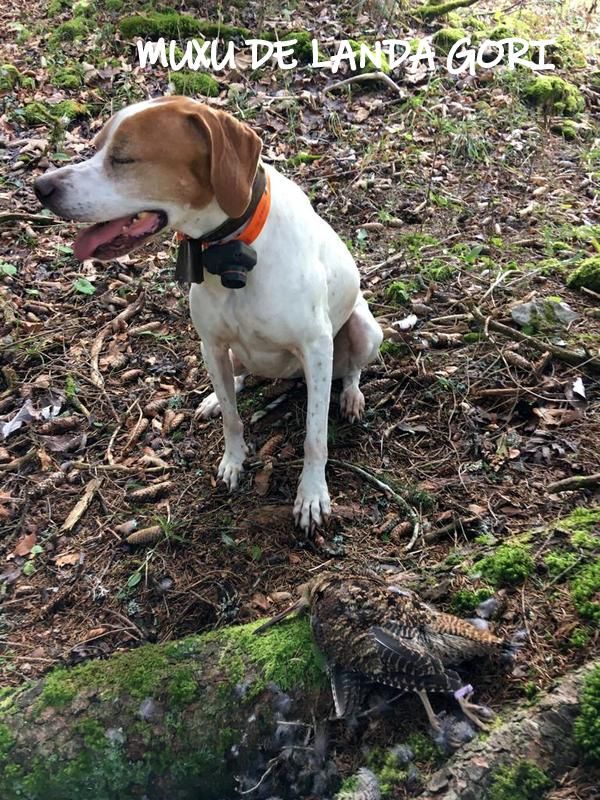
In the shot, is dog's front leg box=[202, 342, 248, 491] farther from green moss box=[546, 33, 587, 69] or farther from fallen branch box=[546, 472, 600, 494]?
green moss box=[546, 33, 587, 69]

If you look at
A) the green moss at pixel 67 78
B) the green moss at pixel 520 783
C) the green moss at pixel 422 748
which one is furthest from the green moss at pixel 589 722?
the green moss at pixel 67 78

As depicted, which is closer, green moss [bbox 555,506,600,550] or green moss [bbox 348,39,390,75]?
green moss [bbox 555,506,600,550]

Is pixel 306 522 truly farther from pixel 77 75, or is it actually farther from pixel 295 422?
pixel 77 75

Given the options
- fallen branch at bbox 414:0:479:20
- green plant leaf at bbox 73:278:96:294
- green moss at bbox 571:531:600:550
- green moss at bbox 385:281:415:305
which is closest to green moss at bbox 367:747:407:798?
green moss at bbox 571:531:600:550

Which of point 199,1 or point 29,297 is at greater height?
point 199,1

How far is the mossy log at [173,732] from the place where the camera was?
7.50ft

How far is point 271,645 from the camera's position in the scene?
8.07 feet

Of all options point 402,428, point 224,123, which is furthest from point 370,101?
point 224,123

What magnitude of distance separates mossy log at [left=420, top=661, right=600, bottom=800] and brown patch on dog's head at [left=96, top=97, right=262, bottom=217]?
6.78 ft

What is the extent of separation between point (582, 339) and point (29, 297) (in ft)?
12.8

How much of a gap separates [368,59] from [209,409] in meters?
5.68

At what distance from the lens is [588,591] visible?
2332mm

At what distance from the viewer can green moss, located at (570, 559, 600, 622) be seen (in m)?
2.27

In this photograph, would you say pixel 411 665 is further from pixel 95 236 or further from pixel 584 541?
→ pixel 95 236
